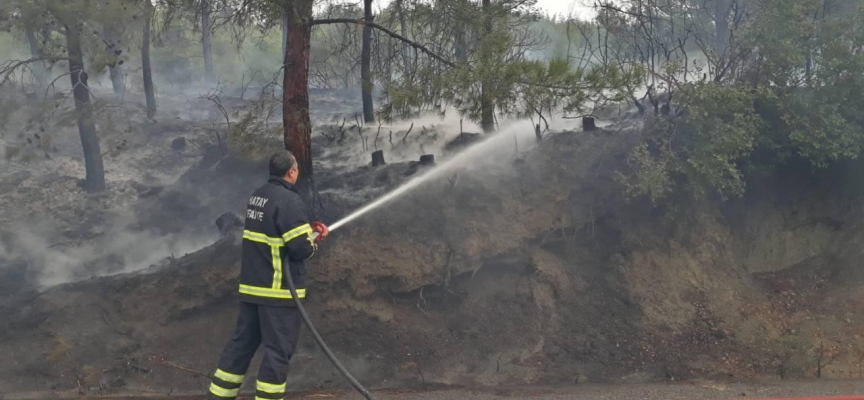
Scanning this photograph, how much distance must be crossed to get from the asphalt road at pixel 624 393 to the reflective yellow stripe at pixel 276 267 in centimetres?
144

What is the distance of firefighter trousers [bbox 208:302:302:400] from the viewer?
457 cm

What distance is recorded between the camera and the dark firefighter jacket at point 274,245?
4562mm

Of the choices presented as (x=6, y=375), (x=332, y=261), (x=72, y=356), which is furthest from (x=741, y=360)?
(x=6, y=375)

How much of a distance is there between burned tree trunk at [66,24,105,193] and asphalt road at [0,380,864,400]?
19.6ft

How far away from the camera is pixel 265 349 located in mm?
4605

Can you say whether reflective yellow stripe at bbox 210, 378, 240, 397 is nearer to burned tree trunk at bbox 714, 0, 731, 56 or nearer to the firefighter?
the firefighter

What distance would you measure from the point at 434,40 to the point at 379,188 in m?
2.21

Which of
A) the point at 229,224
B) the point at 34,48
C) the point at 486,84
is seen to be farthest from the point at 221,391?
the point at 34,48

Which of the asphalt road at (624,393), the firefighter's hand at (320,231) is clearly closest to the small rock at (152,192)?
the asphalt road at (624,393)

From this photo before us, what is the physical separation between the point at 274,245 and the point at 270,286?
0.28 meters

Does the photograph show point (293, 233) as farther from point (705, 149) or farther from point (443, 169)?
point (705, 149)

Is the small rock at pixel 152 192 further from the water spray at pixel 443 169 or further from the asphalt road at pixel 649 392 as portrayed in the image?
the asphalt road at pixel 649 392

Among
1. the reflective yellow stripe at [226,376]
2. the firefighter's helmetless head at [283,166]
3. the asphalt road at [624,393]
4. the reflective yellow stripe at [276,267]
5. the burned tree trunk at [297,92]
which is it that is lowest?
the asphalt road at [624,393]

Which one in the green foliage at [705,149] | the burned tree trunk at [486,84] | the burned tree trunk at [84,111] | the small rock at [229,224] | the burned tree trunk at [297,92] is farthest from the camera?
the burned tree trunk at [84,111]
